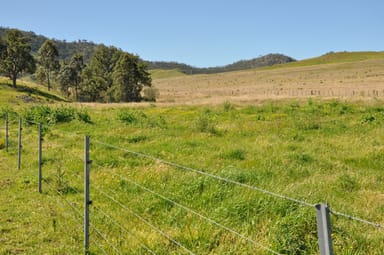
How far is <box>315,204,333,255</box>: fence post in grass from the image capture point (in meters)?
2.44

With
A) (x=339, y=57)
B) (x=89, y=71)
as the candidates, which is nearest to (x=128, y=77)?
(x=89, y=71)

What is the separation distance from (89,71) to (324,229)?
8368 cm

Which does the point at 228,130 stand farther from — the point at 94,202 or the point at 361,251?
the point at 361,251

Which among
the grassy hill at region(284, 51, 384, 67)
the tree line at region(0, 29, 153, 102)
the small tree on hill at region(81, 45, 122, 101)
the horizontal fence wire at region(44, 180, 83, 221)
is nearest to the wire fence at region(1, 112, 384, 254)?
the horizontal fence wire at region(44, 180, 83, 221)

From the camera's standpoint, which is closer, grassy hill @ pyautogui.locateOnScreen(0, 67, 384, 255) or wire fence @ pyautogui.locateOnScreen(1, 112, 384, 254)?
wire fence @ pyautogui.locateOnScreen(1, 112, 384, 254)

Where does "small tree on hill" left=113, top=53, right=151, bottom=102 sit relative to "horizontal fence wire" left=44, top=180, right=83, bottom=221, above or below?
above

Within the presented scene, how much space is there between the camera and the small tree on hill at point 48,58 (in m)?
92.6

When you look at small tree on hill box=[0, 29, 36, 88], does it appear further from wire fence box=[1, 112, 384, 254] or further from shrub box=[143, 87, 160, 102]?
wire fence box=[1, 112, 384, 254]

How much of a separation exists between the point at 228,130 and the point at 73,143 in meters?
7.26

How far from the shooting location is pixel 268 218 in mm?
6043

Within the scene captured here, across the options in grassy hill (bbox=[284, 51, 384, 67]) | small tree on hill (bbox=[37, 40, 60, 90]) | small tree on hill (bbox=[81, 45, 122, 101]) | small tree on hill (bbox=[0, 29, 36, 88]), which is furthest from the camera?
grassy hill (bbox=[284, 51, 384, 67])

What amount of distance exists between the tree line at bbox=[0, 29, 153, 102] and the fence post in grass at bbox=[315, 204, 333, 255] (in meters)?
70.5

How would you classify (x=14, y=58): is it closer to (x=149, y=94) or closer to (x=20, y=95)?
(x=20, y=95)

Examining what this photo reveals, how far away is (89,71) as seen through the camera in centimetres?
8194
